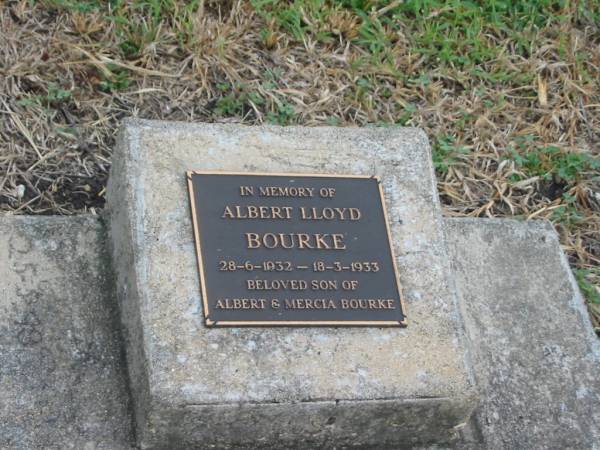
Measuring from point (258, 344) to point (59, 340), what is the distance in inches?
22.4

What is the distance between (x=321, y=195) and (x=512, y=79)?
1.50 meters

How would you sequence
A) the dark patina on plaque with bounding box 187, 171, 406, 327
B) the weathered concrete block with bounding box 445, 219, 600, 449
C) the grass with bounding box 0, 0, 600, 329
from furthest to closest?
the grass with bounding box 0, 0, 600, 329, the weathered concrete block with bounding box 445, 219, 600, 449, the dark patina on plaque with bounding box 187, 171, 406, 327

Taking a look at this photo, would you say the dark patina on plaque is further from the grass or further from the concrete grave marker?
the grass

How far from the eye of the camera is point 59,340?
261 centimetres

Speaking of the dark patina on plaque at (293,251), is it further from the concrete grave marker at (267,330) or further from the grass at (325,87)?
the grass at (325,87)

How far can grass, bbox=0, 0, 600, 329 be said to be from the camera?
3275 millimetres

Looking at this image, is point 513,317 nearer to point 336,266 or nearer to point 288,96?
point 336,266

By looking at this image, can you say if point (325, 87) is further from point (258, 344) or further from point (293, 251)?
point (258, 344)

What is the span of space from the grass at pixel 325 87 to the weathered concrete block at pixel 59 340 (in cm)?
31

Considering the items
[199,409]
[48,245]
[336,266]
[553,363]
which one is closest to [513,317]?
[553,363]

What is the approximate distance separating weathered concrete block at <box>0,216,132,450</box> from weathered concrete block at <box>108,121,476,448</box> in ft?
0.27

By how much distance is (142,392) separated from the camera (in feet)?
7.96

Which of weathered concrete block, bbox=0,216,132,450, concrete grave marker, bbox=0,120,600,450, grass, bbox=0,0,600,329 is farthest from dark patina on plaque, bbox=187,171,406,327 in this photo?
grass, bbox=0,0,600,329

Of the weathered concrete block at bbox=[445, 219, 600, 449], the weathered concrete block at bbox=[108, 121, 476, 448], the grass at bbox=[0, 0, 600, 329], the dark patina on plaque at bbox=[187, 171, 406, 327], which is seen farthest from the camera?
the grass at bbox=[0, 0, 600, 329]
